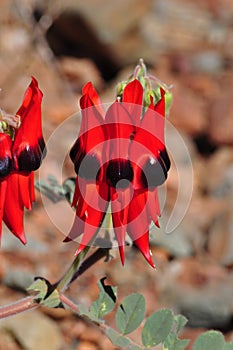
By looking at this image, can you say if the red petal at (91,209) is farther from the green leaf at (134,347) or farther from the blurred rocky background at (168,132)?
the blurred rocky background at (168,132)

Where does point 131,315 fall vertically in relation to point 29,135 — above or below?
below

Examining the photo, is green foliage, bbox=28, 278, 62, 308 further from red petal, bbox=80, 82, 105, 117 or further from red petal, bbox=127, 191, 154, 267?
red petal, bbox=80, 82, 105, 117

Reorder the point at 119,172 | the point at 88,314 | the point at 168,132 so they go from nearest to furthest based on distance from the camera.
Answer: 1. the point at 119,172
2. the point at 88,314
3. the point at 168,132

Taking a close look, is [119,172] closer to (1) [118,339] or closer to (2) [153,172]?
(2) [153,172]

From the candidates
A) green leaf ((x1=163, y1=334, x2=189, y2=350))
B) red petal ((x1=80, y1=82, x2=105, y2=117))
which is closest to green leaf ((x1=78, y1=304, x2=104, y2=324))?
green leaf ((x1=163, y1=334, x2=189, y2=350))

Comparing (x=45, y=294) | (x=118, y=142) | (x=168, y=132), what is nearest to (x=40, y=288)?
(x=45, y=294)

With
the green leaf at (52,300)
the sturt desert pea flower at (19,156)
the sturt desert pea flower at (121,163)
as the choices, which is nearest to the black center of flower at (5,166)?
the sturt desert pea flower at (19,156)

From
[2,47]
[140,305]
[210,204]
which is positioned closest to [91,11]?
[2,47]
